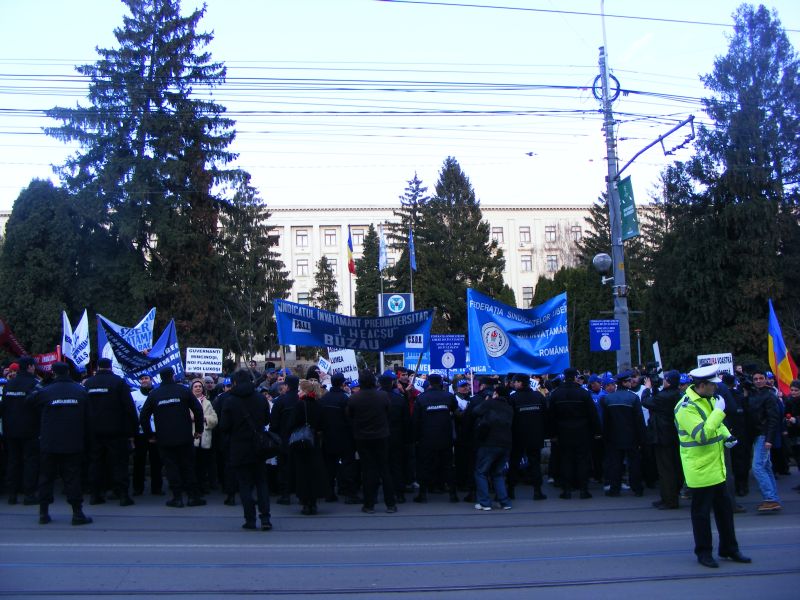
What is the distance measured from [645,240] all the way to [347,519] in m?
58.6

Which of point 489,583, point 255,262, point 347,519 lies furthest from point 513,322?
point 255,262

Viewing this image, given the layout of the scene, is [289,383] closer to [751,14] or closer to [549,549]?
[549,549]

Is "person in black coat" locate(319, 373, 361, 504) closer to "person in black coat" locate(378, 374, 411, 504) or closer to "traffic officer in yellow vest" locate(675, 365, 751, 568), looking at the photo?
"person in black coat" locate(378, 374, 411, 504)

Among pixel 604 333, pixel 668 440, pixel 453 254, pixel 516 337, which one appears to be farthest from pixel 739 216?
pixel 668 440

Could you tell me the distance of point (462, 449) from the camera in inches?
474

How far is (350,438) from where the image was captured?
36.7 ft

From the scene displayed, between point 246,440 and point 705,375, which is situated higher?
point 705,375

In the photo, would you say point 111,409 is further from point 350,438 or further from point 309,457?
point 350,438

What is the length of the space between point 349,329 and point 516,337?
9.08 feet

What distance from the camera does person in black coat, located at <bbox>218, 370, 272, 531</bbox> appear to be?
9.27 m

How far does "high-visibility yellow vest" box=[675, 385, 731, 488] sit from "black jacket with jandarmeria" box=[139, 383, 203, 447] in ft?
21.4

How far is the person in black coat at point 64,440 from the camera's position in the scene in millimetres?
9492

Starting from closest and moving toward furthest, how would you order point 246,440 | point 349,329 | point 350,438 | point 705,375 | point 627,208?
point 705,375, point 246,440, point 350,438, point 349,329, point 627,208

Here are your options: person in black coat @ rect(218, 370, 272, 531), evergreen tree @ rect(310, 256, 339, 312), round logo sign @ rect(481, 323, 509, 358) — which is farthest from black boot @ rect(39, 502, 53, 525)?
evergreen tree @ rect(310, 256, 339, 312)
